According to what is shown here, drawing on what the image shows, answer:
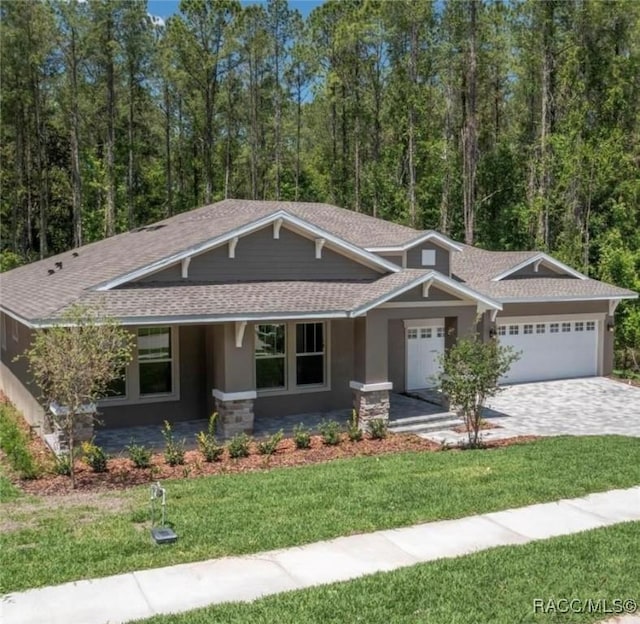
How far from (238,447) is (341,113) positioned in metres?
32.0

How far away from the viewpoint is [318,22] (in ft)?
119

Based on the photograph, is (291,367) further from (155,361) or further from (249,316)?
(155,361)

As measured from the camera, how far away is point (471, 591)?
5723 millimetres

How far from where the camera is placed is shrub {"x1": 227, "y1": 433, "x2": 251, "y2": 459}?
1139cm

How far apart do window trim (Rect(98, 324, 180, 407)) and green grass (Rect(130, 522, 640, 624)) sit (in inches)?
340

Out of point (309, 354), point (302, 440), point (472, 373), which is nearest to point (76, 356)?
point (302, 440)

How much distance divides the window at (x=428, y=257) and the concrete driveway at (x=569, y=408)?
449cm

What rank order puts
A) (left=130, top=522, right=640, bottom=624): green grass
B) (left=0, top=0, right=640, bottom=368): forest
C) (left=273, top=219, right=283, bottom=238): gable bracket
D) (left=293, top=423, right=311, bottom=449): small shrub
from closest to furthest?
(left=130, top=522, right=640, bottom=624): green grass, (left=293, top=423, right=311, bottom=449): small shrub, (left=273, top=219, right=283, bottom=238): gable bracket, (left=0, top=0, right=640, bottom=368): forest

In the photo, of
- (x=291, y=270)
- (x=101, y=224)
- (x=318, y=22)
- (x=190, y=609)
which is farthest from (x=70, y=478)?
(x=318, y=22)

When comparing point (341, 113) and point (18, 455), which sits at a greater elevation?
point (341, 113)

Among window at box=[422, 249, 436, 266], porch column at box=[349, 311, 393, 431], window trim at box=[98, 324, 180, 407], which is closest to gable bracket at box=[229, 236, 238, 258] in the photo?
window trim at box=[98, 324, 180, 407]

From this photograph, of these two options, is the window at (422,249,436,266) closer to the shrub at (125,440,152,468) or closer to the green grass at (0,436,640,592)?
the green grass at (0,436,640,592)

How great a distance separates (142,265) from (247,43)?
25106mm

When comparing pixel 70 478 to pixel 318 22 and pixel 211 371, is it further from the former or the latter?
pixel 318 22
